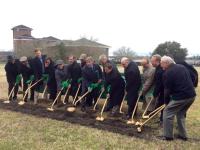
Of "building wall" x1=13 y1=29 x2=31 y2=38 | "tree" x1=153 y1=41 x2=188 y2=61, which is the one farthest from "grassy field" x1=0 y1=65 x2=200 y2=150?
"building wall" x1=13 y1=29 x2=31 y2=38

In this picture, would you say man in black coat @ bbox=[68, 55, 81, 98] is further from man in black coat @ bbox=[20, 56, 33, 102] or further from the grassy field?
man in black coat @ bbox=[20, 56, 33, 102]

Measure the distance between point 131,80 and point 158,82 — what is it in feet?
2.68

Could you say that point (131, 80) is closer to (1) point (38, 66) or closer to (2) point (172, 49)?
(1) point (38, 66)

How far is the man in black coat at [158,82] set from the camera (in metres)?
9.62

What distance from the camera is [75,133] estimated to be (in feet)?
28.8

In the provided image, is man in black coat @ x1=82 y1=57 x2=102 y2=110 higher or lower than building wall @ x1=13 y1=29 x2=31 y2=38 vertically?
lower

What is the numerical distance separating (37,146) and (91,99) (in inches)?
184

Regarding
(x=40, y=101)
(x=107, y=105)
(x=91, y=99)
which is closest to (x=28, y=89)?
(x=40, y=101)

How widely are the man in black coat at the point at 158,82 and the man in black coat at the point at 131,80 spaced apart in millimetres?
548

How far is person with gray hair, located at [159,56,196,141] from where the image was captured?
7914mm

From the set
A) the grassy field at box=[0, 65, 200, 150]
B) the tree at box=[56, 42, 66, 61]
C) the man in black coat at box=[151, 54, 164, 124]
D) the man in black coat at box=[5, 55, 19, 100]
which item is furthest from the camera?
the tree at box=[56, 42, 66, 61]

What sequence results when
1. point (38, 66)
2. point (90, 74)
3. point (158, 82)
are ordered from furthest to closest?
point (38, 66) < point (90, 74) < point (158, 82)

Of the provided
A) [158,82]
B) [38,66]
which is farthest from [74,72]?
[158,82]

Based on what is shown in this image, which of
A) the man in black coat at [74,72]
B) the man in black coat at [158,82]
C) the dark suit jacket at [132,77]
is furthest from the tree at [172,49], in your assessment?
the man in black coat at [158,82]
